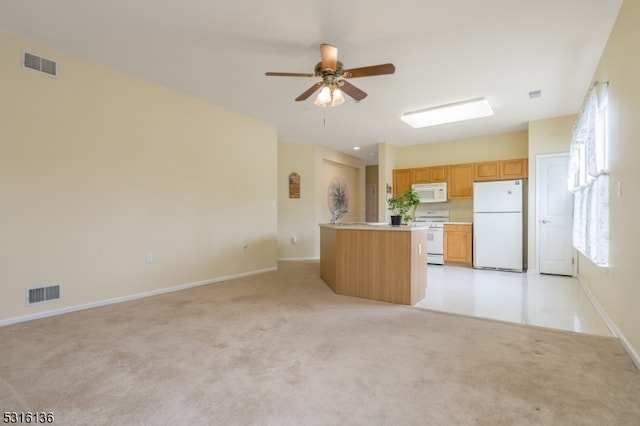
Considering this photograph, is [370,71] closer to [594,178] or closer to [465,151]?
[594,178]

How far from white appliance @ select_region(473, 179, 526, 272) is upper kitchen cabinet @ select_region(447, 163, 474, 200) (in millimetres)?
318

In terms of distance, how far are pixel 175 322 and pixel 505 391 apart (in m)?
2.69

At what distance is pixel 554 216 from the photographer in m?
5.18

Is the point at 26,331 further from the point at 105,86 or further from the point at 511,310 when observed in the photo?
the point at 511,310

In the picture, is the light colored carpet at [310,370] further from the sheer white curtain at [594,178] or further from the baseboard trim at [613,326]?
the sheer white curtain at [594,178]

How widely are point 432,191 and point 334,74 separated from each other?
4448 mm

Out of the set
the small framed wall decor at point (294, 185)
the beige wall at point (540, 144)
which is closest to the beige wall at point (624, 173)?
the beige wall at point (540, 144)

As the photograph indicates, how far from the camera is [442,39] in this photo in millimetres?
2943

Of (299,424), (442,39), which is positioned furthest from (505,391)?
(442,39)

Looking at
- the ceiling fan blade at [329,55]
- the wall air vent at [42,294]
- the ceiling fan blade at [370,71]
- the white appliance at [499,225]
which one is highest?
the ceiling fan blade at [329,55]

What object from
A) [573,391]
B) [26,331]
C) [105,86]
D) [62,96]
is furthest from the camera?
[105,86]

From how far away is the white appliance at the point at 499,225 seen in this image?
18.2 ft

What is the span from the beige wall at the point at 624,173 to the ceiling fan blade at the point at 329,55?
2186mm

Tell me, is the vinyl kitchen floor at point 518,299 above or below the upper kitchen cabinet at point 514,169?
below
